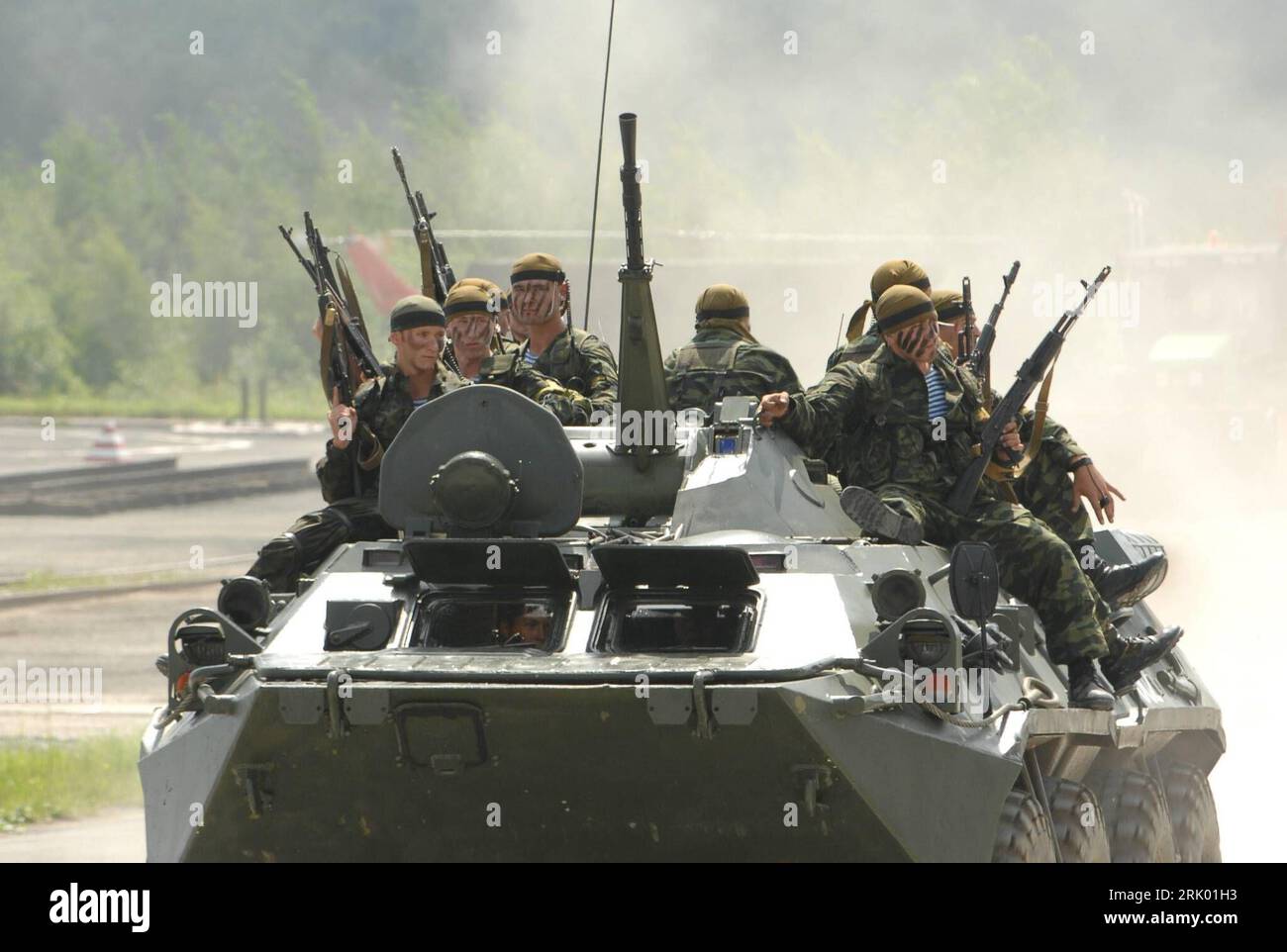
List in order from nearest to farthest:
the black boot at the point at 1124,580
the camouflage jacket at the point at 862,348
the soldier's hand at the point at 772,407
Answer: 1. the soldier's hand at the point at 772,407
2. the camouflage jacket at the point at 862,348
3. the black boot at the point at 1124,580

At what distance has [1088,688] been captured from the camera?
10.0m

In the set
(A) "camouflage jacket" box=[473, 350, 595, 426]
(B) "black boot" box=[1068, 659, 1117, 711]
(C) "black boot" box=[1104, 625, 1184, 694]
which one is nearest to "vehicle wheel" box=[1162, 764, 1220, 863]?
(C) "black boot" box=[1104, 625, 1184, 694]

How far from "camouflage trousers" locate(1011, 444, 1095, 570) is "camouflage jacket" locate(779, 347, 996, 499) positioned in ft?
4.93

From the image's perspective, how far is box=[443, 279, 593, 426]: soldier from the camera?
10969mm

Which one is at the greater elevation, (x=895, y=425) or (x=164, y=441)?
(x=895, y=425)

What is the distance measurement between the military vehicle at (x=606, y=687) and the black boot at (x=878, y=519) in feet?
0.38

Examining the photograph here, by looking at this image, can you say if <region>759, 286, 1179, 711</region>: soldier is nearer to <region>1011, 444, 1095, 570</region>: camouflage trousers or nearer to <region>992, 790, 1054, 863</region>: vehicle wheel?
<region>992, 790, 1054, 863</region>: vehicle wheel

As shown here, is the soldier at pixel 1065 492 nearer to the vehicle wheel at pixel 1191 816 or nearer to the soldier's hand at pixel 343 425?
the vehicle wheel at pixel 1191 816

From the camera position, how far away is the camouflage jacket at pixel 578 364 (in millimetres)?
11844

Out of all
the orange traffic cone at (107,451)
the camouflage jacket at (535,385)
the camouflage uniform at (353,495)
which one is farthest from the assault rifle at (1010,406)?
the orange traffic cone at (107,451)

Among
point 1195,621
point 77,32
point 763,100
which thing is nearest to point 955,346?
point 1195,621

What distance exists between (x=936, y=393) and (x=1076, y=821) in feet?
6.23

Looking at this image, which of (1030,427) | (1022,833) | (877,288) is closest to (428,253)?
(877,288)

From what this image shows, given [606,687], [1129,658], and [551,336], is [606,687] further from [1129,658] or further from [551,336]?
[551,336]
